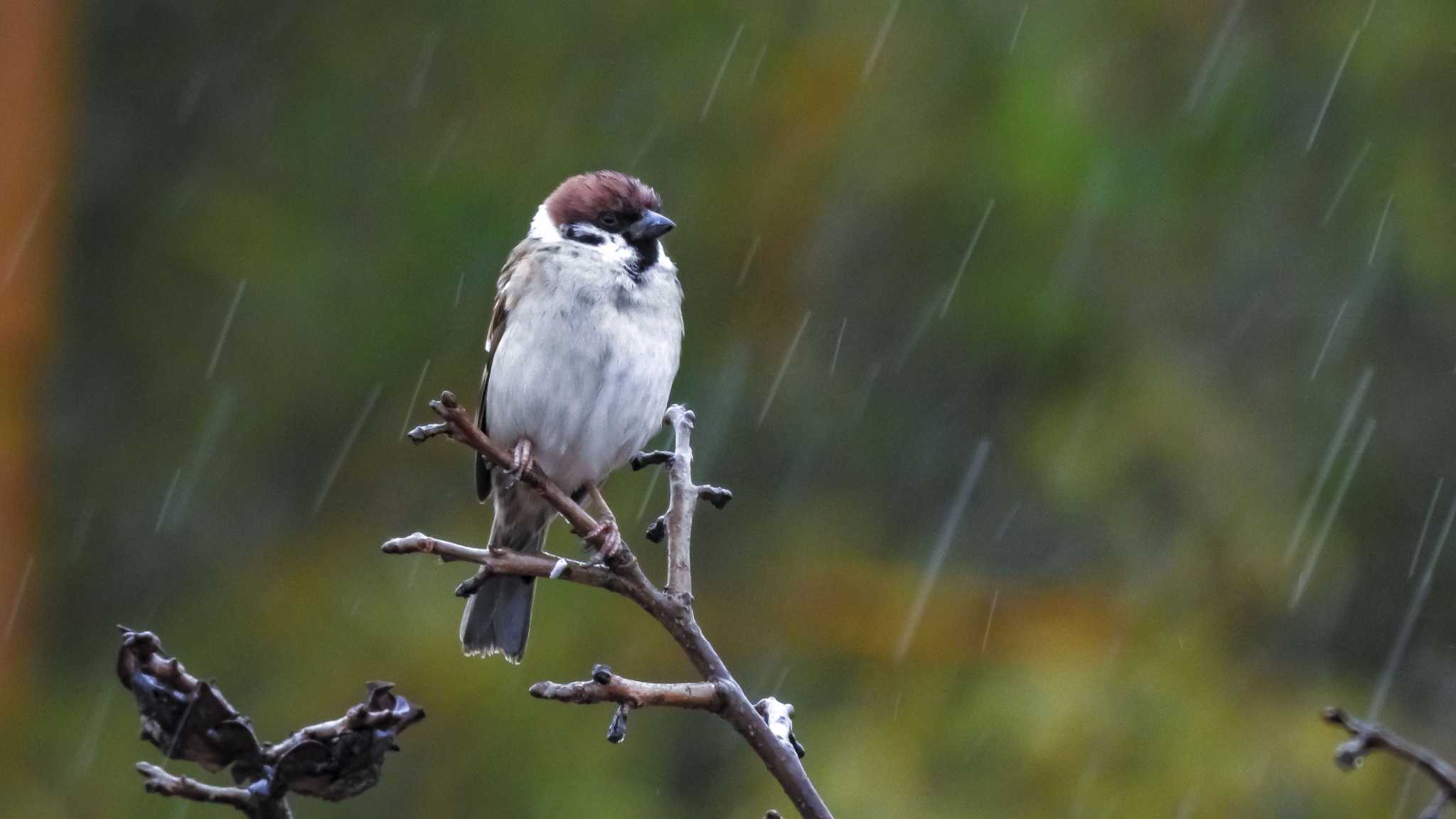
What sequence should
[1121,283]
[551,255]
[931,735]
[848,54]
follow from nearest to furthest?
1. [551,255]
2. [931,735]
3. [1121,283]
4. [848,54]

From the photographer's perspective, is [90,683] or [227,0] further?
[227,0]

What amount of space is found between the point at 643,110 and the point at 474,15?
78 cm

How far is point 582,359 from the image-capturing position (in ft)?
11.6

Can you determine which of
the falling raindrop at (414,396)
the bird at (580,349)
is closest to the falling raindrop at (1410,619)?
the bird at (580,349)

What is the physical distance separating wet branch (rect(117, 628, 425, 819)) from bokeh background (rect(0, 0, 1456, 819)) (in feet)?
12.9

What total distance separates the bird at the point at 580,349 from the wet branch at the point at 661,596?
57.6 inches

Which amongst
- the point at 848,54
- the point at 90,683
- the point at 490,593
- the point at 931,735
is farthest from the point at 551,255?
the point at 90,683

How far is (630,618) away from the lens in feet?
19.0

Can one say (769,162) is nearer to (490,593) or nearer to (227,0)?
(227,0)

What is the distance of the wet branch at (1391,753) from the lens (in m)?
1.04

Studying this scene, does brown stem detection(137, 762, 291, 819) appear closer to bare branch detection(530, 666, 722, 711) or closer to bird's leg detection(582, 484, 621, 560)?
bare branch detection(530, 666, 722, 711)

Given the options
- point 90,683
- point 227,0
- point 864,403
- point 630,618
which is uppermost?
point 227,0

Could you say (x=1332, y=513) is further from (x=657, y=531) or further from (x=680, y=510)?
(x=680, y=510)

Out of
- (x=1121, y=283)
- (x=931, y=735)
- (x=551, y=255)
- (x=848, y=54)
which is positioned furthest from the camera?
(x=848, y=54)
